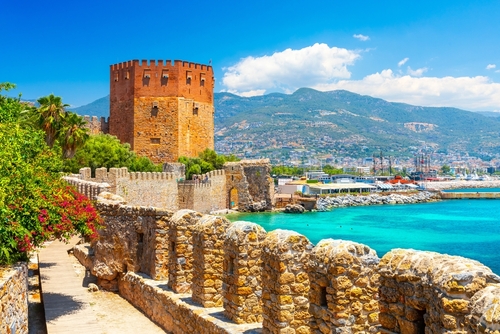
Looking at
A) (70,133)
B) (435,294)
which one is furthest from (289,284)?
(70,133)

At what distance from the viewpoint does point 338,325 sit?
553 centimetres

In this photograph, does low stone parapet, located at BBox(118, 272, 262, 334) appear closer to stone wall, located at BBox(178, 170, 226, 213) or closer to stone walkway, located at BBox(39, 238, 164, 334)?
stone walkway, located at BBox(39, 238, 164, 334)

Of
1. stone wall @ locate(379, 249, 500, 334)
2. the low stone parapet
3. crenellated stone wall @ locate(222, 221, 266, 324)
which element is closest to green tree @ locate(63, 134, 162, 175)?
the low stone parapet

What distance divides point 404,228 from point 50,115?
3292 cm

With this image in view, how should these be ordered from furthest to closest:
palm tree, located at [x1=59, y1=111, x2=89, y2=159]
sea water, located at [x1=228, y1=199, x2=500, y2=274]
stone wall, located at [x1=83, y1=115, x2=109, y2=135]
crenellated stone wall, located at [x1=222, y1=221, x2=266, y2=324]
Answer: stone wall, located at [x1=83, y1=115, x2=109, y2=135]
sea water, located at [x1=228, y1=199, x2=500, y2=274]
palm tree, located at [x1=59, y1=111, x2=89, y2=159]
crenellated stone wall, located at [x1=222, y1=221, x2=266, y2=324]

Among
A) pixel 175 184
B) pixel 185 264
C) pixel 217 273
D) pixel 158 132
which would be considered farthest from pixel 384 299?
pixel 158 132

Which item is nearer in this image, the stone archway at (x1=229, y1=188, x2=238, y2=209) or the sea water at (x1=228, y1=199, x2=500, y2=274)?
the sea water at (x1=228, y1=199, x2=500, y2=274)

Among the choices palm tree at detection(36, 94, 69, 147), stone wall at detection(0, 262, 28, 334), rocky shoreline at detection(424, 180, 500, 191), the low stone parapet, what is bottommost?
rocky shoreline at detection(424, 180, 500, 191)

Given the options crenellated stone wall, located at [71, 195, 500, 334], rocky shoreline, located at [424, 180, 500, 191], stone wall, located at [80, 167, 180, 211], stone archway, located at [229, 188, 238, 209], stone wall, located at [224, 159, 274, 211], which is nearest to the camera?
crenellated stone wall, located at [71, 195, 500, 334]

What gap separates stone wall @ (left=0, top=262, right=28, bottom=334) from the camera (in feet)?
20.5

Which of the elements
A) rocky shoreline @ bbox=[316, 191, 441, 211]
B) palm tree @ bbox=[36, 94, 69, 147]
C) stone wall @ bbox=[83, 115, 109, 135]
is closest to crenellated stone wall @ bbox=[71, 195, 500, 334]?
palm tree @ bbox=[36, 94, 69, 147]

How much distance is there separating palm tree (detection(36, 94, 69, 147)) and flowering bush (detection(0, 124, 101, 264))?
12553 millimetres

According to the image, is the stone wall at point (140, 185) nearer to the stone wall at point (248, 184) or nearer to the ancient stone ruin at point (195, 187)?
the ancient stone ruin at point (195, 187)

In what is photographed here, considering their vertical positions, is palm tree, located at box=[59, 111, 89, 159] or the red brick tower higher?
the red brick tower
